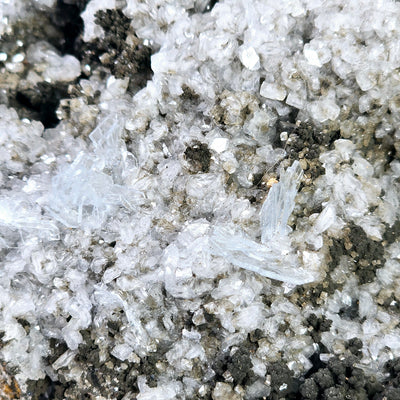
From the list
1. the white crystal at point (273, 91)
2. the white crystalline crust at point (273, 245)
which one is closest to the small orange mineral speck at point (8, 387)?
the white crystalline crust at point (273, 245)

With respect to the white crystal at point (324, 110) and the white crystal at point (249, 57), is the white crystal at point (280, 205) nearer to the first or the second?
the white crystal at point (324, 110)

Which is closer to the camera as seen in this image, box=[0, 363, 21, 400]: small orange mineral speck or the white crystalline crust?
the white crystalline crust

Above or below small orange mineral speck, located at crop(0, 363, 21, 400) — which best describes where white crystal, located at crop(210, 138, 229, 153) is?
above

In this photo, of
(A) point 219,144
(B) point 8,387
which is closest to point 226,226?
(A) point 219,144

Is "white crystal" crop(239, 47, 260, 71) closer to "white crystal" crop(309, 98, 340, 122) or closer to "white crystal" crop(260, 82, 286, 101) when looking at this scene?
"white crystal" crop(260, 82, 286, 101)

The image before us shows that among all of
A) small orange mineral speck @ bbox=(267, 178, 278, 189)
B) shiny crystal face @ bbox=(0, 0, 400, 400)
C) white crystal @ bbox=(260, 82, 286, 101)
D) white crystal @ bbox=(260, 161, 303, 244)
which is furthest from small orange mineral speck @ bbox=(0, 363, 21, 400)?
white crystal @ bbox=(260, 82, 286, 101)

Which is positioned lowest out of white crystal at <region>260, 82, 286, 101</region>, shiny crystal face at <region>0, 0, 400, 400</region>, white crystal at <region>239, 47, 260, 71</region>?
shiny crystal face at <region>0, 0, 400, 400</region>

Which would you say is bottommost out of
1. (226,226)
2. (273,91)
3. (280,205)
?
(226,226)

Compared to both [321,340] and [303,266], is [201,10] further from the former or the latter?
[321,340]

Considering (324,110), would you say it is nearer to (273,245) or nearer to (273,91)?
(273,91)
